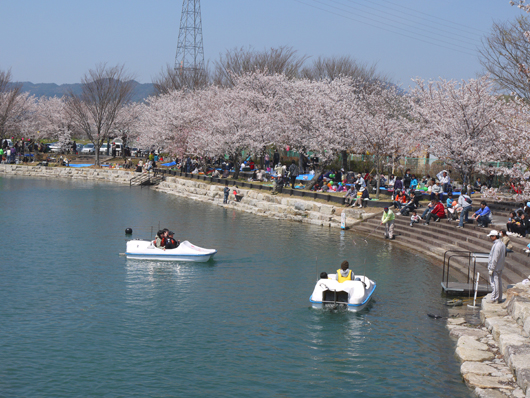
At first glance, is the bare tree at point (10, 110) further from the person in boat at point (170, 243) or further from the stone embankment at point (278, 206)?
the person in boat at point (170, 243)

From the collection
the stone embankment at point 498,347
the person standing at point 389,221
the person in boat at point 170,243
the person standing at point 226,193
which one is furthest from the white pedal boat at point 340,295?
the person standing at point 226,193

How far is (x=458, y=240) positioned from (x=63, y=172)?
52.3 metres

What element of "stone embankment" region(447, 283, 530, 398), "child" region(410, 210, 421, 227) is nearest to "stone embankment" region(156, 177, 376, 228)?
"child" region(410, 210, 421, 227)

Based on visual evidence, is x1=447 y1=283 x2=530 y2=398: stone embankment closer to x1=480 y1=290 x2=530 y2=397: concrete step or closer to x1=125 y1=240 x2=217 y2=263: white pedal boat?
x1=480 y1=290 x2=530 y2=397: concrete step

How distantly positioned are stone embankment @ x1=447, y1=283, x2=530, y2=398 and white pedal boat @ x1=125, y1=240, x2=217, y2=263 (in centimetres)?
1125

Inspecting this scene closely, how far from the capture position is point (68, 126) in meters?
82.4

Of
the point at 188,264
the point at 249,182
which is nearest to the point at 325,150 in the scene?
the point at 249,182

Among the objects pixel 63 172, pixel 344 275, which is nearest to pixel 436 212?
pixel 344 275

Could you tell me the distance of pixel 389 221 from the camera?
1155 inches

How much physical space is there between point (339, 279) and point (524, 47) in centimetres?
2403

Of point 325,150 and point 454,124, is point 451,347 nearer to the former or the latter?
point 454,124

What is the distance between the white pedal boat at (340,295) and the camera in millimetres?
17344

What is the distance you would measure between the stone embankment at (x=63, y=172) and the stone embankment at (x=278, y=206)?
1508 cm

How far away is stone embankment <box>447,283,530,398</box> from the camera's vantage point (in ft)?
38.4
